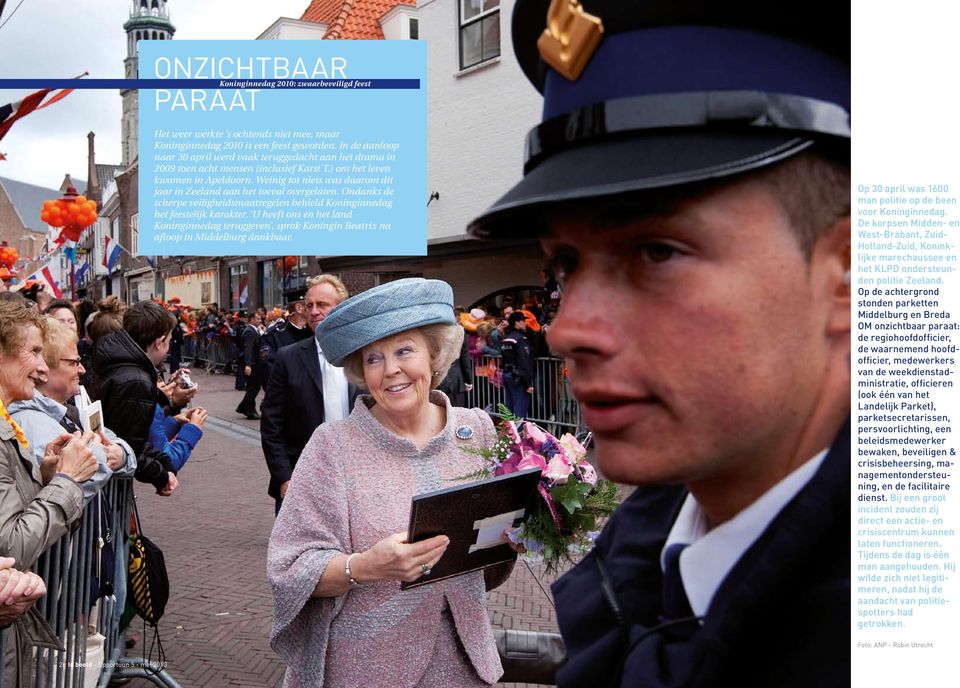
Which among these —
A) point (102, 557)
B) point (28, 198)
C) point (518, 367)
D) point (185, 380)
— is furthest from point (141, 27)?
point (102, 557)

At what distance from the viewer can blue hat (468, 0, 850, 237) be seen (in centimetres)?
60

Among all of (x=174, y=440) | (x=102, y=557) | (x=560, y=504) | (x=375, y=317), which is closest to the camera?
(x=560, y=504)

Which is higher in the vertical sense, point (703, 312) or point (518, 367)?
point (703, 312)

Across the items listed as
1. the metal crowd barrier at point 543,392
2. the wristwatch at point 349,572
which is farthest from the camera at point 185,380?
the metal crowd barrier at point 543,392

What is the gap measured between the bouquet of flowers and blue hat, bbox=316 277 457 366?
50 cm

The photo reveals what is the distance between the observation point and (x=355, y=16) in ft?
50.7

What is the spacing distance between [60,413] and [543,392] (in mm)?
7081

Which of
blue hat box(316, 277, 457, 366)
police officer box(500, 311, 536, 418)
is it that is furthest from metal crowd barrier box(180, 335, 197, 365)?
blue hat box(316, 277, 457, 366)

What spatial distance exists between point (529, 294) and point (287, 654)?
1092cm

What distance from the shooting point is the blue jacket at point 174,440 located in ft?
14.6

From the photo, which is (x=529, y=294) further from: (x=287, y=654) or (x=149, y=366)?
(x=287, y=654)

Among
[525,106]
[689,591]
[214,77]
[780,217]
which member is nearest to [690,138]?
[780,217]

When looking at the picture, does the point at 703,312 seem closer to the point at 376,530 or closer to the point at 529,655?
the point at 376,530

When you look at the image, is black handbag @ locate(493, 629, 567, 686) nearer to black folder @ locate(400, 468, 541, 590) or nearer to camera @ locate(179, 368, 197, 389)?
black folder @ locate(400, 468, 541, 590)
